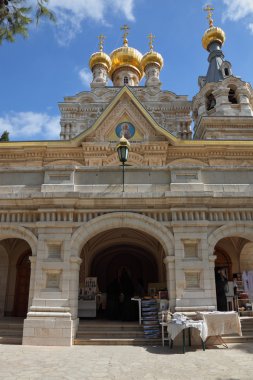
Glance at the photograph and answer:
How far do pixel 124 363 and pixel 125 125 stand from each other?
1448cm

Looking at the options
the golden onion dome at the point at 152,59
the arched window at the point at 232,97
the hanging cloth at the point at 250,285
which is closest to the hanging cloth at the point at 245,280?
the hanging cloth at the point at 250,285

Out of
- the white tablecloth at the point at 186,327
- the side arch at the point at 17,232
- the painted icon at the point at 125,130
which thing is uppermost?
the painted icon at the point at 125,130

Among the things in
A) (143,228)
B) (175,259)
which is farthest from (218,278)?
(143,228)

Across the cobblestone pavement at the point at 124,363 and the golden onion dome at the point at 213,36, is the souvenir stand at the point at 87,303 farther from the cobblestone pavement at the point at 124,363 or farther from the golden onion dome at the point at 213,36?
the golden onion dome at the point at 213,36

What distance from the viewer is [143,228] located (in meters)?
9.98

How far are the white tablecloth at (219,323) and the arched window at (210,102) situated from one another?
68.3 feet

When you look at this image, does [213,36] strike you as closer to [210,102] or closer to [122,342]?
[210,102]

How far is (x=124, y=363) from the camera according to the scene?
6.79 m

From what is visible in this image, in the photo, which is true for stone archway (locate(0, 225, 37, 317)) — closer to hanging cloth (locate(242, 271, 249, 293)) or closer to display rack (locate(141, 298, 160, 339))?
display rack (locate(141, 298, 160, 339))

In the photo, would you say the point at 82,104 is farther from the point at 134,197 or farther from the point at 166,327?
the point at 166,327

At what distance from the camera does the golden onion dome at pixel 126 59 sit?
32625mm

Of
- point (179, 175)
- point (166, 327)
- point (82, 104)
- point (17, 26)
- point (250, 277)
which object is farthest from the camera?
point (82, 104)

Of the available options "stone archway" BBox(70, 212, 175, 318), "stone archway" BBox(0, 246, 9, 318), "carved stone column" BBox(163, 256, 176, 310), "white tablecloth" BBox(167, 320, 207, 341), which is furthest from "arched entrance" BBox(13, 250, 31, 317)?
"white tablecloth" BBox(167, 320, 207, 341)

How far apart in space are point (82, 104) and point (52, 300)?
20.4 metres
